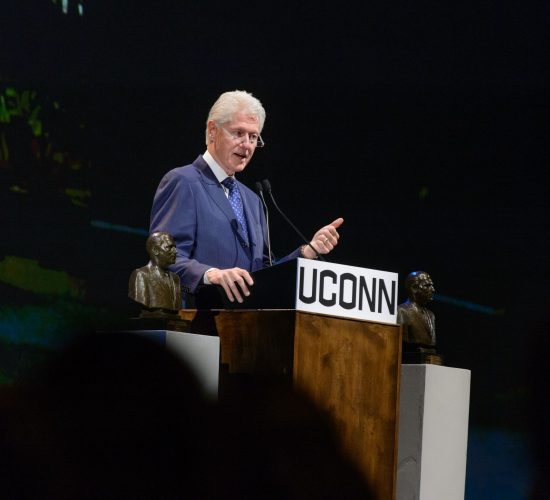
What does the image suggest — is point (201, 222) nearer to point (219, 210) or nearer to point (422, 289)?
point (219, 210)

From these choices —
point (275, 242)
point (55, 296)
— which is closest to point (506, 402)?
point (275, 242)

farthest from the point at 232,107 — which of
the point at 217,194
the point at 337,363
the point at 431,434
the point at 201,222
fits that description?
the point at 431,434

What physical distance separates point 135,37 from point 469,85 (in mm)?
1664

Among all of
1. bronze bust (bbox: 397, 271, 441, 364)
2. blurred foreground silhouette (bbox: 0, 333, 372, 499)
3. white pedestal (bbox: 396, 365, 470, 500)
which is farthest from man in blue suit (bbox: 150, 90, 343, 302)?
blurred foreground silhouette (bbox: 0, 333, 372, 499)

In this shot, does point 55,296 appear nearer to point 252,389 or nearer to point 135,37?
point 135,37

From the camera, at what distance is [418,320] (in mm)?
3268

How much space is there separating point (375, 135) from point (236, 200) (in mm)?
1750

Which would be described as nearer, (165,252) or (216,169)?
(165,252)

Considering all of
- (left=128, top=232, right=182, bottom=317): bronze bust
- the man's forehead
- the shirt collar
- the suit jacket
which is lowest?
(left=128, top=232, right=182, bottom=317): bronze bust

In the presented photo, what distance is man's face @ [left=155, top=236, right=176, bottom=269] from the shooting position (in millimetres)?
2771

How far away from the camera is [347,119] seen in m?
4.86

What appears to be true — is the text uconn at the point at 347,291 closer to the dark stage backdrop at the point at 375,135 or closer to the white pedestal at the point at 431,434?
the white pedestal at the point at 431,434

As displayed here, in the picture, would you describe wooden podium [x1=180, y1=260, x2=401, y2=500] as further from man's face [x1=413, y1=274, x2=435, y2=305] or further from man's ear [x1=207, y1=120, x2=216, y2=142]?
man's ear [x1=207, y1=120, x2=216, y2=142]

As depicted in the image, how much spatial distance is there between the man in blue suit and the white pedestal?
538 mm
